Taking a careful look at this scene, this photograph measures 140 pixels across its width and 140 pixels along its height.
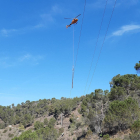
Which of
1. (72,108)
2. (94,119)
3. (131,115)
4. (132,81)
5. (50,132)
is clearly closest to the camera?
(131,115)

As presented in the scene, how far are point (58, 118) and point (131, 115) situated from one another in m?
57.3

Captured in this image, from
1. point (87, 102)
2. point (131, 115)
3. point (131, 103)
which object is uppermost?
point (87, 102)

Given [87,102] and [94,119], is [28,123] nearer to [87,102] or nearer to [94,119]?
[87,102]

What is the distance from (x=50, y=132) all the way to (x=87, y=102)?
14022mm

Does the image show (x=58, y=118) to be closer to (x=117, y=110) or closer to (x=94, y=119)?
(x=94, y=119)

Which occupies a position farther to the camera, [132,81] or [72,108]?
[72,108]

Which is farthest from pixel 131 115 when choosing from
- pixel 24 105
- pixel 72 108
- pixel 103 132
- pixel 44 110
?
pixel 24 105

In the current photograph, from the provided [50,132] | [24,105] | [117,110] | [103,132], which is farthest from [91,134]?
[24,105]

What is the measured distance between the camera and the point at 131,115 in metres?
28.4

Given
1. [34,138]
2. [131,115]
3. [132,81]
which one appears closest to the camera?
[131,115]

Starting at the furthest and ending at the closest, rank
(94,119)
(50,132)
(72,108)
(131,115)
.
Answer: (72,108)
(50,132)
(94,119)
(131,115)

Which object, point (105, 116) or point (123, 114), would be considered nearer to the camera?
point (123, 114)

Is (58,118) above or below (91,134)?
above

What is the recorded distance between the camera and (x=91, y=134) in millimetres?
33688
